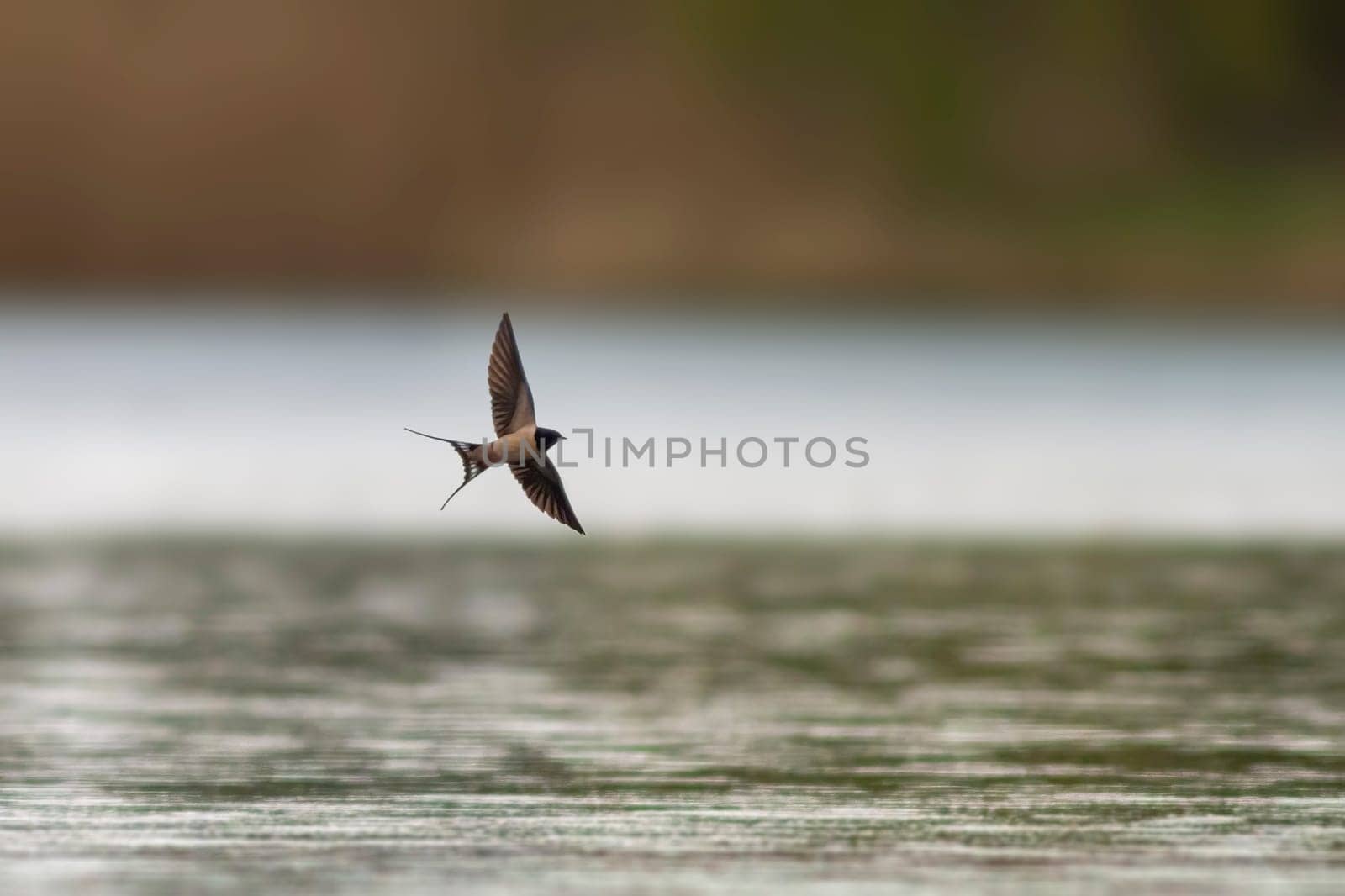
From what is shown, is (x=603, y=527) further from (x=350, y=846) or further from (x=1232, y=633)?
(x=350, y=846)

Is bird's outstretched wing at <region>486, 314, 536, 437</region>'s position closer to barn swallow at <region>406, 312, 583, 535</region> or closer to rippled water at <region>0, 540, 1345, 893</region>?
barn swallow at <region>406, 312, 583, 535</region>

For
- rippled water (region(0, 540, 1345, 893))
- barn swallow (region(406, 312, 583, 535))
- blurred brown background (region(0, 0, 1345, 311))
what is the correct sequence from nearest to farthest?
rippled water (region(0, 540, 1345, 893)), barn swallow (region(406, 312, 583, 535)), blurred brown background (region(0, 0, 1345, 311))

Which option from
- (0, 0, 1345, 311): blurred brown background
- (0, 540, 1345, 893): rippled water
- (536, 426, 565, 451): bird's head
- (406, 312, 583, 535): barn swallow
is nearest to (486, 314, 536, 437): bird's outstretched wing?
(406, 312, 583, 535): barn swallow

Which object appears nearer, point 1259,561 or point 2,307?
point 1259,561

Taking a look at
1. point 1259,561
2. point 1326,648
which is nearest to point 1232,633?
point 1326,648

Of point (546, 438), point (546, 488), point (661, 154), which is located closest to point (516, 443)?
point (546, 438)

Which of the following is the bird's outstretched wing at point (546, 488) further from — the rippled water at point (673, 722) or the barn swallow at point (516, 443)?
the rippled water at point (673, 722)
